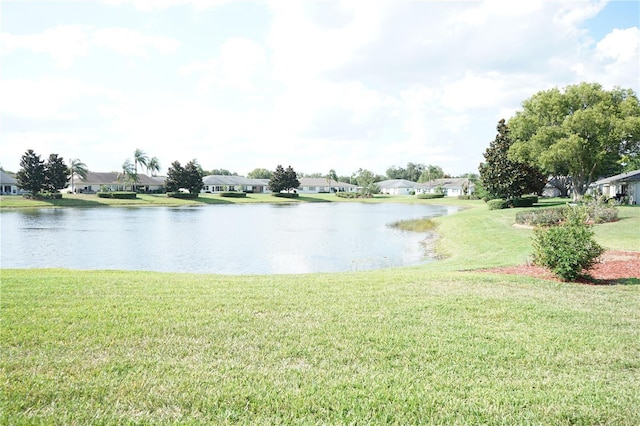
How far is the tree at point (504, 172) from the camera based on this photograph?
47656 millimetres

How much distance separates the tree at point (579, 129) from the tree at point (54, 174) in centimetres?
7136

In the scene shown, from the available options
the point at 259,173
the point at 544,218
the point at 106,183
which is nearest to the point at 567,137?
the point at 544,218

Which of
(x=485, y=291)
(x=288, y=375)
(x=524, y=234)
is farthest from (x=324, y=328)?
(x=524, y=234)

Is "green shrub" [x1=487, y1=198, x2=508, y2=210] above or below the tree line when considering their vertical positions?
below

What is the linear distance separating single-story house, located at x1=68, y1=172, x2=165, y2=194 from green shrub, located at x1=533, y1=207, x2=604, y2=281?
101m

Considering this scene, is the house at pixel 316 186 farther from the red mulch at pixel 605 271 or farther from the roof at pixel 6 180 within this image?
the red mulch at pixel 605 271

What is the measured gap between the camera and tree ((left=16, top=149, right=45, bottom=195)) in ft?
233

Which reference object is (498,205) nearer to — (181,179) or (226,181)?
(181,179)

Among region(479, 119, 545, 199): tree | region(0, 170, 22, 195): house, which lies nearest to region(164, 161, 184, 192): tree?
region(0, 170, 22, 195): house

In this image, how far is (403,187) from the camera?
144 m

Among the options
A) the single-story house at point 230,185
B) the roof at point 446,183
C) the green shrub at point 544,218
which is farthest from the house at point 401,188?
the green shrub at point 544,218

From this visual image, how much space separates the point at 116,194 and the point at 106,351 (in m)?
80.7

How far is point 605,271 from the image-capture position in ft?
42.5

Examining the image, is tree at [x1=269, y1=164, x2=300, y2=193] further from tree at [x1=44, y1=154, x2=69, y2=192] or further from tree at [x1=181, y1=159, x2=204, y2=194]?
tree at [x1=44, y1=154, x2=69, y2=192]
